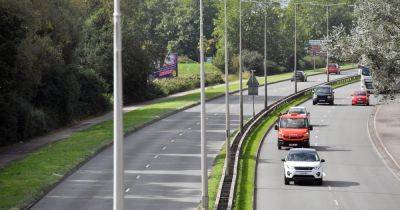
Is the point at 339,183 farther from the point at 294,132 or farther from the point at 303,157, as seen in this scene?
the point at 294,132

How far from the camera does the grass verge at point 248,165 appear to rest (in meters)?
33.0

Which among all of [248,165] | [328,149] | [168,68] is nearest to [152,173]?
[248,165]

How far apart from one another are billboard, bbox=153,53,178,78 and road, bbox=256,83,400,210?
44977 millimetres

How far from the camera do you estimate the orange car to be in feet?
164

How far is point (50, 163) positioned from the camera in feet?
141

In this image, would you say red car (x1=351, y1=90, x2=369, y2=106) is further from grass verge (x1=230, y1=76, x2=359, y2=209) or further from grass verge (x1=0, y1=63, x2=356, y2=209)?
grass verge (x1=0, y1=63, x2=356, y2=209)

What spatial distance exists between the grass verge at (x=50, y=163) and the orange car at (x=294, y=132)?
5.76 m

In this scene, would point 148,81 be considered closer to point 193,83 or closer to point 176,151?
point 193,83

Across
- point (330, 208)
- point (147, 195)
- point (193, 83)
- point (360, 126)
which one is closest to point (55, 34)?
point (360, 126)

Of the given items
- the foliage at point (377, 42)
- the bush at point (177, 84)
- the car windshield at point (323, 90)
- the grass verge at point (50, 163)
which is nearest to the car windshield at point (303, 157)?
the grass verge at point (50, 163)

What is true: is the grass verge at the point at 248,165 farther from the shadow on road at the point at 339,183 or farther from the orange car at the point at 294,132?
the shadow on road at the point at 339,183

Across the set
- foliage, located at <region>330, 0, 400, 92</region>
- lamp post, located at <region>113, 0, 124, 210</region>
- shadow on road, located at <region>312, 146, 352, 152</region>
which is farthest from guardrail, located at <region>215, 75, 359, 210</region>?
lamp post, located at <region>113, 0, 124, 210</region>

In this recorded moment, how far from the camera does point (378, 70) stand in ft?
139

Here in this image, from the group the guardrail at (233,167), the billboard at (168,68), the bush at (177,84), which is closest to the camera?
the guardrail at (233,167)
